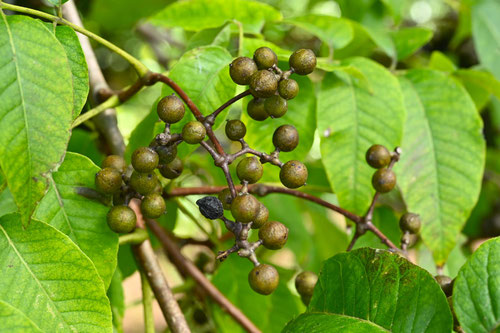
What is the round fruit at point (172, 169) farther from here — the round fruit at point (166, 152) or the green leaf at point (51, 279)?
the green leaf at point (51, 279)

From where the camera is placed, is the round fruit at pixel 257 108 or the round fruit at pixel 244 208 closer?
the round fruit at pixel 244 208

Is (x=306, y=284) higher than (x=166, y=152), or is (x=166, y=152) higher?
(x=166, y=152)

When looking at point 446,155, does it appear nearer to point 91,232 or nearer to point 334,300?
point 334,300

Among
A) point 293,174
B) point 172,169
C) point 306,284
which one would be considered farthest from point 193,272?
point 293,174

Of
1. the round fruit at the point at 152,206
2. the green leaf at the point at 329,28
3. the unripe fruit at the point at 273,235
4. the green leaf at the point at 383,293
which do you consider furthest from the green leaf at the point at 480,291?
the green leaf at the point at 329,28

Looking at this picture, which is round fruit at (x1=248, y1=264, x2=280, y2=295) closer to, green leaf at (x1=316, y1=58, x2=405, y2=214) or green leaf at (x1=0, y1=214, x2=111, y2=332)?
green leaf at (x1=0, y1=214, x2=111, y2=332)

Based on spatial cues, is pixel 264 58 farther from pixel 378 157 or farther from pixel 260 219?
pixel 378 157

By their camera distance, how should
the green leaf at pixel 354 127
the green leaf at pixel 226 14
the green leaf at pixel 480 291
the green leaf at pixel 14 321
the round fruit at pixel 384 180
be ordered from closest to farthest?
the green leaf at pixel 14 321, the green leaf at pixel 480 291, the round fruit at pixel 384 180, the green leaf at pixel 354 127, the green leaf at pixel 226 14
